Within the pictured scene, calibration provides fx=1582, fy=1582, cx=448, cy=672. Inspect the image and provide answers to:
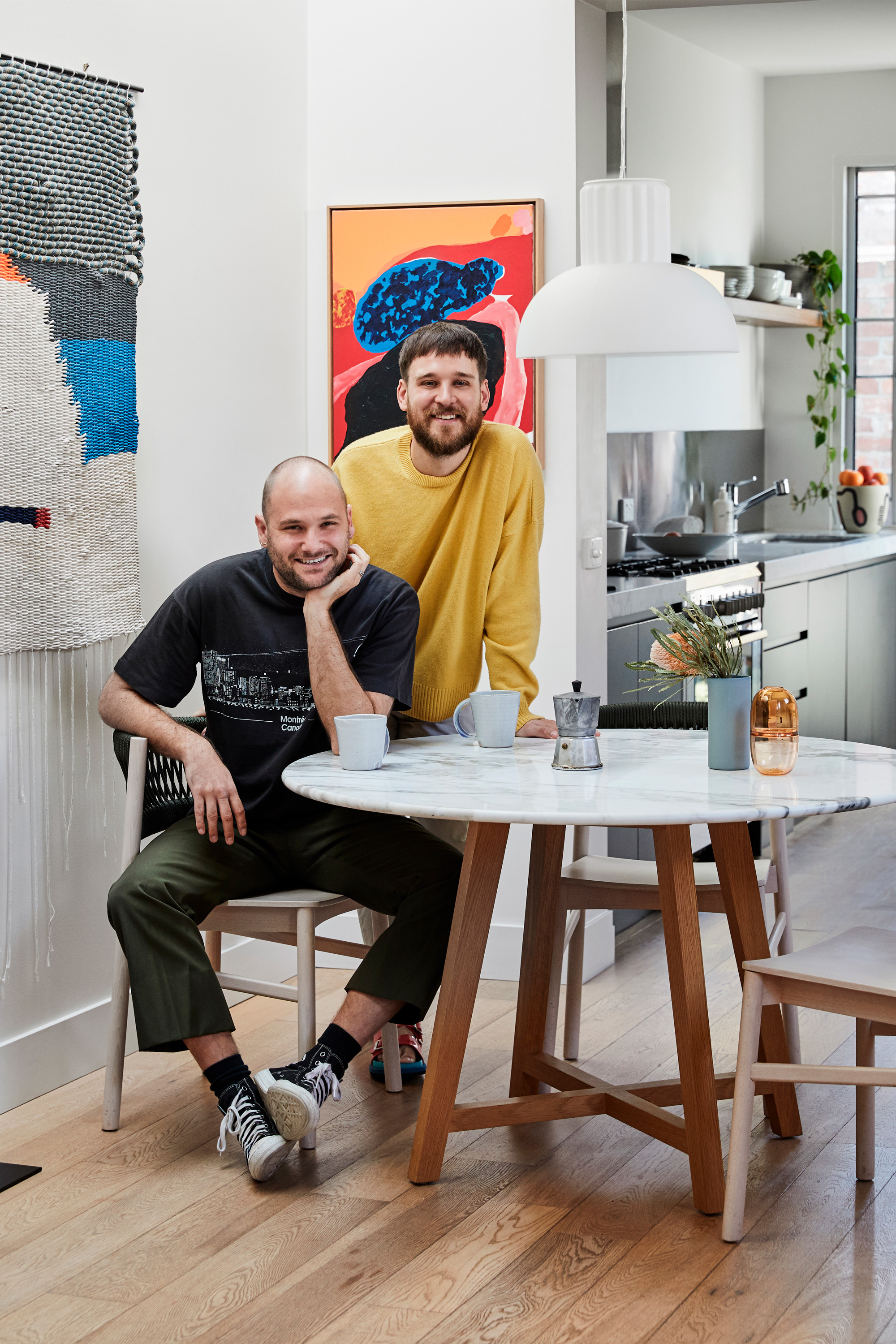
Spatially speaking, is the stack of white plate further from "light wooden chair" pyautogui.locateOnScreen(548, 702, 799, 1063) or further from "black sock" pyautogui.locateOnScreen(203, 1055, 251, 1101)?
"black sock" pyautogui.locateOnScreen(203, 1055, 251, 1101)

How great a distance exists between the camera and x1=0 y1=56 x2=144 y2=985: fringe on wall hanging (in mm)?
3068

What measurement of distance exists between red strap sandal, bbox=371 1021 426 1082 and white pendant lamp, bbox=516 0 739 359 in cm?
148

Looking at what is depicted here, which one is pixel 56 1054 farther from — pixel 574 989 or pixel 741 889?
pixel 741 889

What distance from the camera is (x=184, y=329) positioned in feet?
11.9

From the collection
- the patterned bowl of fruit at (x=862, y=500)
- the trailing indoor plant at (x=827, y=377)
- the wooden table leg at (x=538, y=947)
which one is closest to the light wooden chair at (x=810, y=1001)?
the wooden table leg at (x=538, y=947)

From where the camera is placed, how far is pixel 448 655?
3.34 m

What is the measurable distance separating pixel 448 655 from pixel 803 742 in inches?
31.1

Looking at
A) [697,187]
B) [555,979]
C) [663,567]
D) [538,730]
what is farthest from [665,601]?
[697,187]

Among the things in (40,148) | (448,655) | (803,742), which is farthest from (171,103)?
(803,742)

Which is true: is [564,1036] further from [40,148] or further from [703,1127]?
[40,148]

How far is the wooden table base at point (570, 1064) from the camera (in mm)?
2602

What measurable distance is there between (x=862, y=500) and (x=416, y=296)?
3314mm

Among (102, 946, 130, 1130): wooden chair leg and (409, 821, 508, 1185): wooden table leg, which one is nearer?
(409, 821, 508, 1185): wooden table leg

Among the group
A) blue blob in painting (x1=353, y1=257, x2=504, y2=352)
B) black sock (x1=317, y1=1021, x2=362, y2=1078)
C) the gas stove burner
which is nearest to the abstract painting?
blue blob in painting (x1=353, y1=257, x2=504, y2=352)
